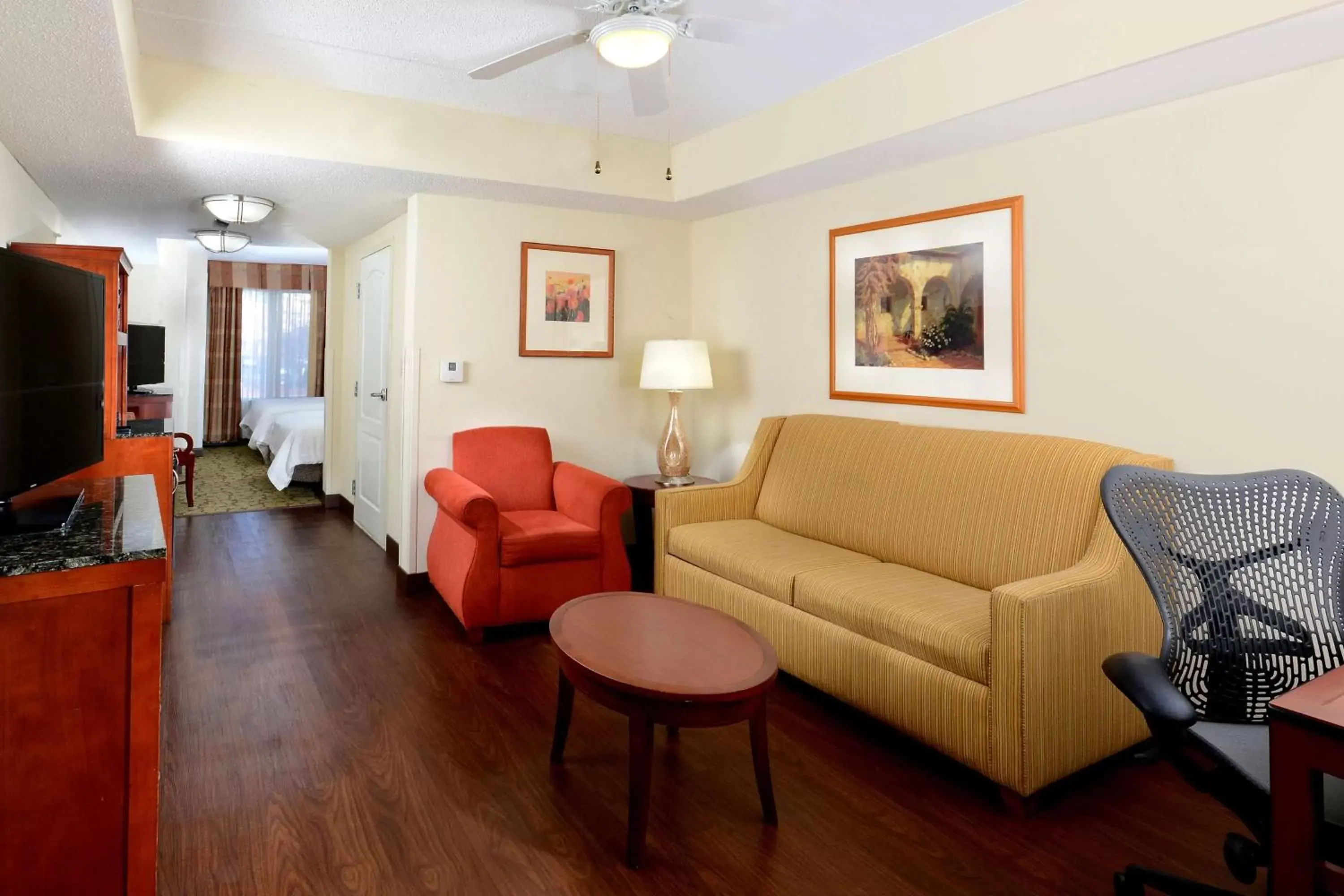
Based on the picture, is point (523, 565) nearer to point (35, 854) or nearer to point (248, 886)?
point (248, 886)

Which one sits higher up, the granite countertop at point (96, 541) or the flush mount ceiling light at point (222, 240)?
the flush mount ceiling light at point (222, 240)

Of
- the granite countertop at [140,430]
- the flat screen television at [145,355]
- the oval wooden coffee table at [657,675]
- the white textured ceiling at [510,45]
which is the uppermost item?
the white textured ceiling at [510,45]

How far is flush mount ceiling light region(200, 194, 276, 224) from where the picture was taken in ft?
13.6

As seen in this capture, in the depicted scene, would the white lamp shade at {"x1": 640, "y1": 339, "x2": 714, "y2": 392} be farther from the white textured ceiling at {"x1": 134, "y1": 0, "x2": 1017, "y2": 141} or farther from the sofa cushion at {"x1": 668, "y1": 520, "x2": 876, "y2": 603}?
the white textured ceiling at {"x1": 134, "y1": 0, "x2": 1017, "y2": 141}

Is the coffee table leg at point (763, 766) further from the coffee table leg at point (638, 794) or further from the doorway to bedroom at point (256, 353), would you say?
the doorway to bedroom at point (256, 353)

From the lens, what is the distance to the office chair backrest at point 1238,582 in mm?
1633

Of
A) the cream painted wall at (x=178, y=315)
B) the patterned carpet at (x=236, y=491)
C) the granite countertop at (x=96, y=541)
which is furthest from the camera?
the cream painted wall at (x=178, y=315)

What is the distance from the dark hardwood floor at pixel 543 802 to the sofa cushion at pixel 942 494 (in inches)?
25.5

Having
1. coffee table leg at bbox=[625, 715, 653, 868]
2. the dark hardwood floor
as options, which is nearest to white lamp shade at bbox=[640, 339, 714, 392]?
the dark hardwood floor

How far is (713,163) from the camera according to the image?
13.0 feet

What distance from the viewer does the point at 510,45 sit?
9.53 ft

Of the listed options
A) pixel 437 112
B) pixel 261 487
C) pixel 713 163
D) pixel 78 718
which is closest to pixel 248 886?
pixel 78 718

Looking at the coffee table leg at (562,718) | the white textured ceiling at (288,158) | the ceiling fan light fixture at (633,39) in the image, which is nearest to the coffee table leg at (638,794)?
the coffee table leg at (562,718)

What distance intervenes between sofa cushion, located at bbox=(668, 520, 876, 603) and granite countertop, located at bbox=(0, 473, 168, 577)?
77.1 inches
